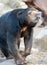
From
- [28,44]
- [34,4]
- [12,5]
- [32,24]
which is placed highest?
[32,24]

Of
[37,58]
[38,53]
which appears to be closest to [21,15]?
[37,58]

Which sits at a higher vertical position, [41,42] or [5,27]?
[5,27]

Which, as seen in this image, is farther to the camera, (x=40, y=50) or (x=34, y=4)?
(x=34, y=4)

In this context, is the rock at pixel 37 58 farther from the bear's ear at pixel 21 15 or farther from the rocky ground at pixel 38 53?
the bear's ear at pixel 21 15

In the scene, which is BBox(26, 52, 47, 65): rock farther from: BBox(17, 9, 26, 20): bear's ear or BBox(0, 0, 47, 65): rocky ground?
BBox(17, 9, 26, 20): bear's ear

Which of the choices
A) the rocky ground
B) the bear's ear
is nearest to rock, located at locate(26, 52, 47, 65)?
the rocky ground

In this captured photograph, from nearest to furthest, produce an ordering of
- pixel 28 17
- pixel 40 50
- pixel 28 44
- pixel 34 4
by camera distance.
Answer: pixel 28 17
pixel 28 44
pixel 40 50
pixel 34 4

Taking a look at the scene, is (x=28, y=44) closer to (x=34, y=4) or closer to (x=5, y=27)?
(x=5, y=27)

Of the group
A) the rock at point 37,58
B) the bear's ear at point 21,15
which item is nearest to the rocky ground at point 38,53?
the rock at point 37,58

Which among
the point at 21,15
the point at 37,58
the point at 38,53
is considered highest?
the point at 21,15

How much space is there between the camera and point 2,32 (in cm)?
632

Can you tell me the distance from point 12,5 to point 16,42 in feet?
30.6

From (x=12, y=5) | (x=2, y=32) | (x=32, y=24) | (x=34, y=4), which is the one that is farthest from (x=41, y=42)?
(x=12, y=5)

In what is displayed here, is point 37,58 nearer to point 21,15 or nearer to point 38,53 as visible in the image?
point 38,53
